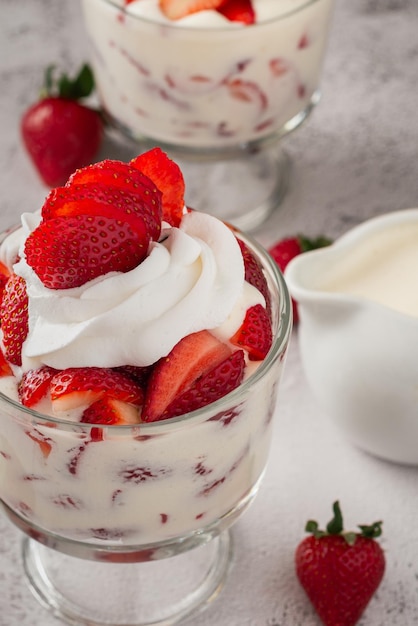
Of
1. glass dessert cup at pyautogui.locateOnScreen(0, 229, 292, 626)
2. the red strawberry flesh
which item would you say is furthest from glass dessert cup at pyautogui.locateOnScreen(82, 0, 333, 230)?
glass dessert cup at pyautogui.locateOnScreen(0, 229, 292, 626)

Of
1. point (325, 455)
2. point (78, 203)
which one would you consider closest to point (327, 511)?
point (325, 455)

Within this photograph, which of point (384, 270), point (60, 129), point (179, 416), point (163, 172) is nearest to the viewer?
point (179, 416)

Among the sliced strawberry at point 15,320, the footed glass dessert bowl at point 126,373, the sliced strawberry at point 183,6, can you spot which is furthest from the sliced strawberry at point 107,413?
the sliced strawberry at point 183,6

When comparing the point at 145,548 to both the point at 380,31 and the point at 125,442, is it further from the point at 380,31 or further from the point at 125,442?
the point at 380,31

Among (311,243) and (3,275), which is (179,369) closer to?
(3,275)

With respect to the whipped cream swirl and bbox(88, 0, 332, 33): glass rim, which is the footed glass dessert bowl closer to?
the whipped cream swirl

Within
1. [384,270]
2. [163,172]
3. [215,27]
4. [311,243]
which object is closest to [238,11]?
[215,27]

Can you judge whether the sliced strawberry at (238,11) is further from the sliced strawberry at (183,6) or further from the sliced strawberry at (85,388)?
the sliced strawberry at (85,388)
